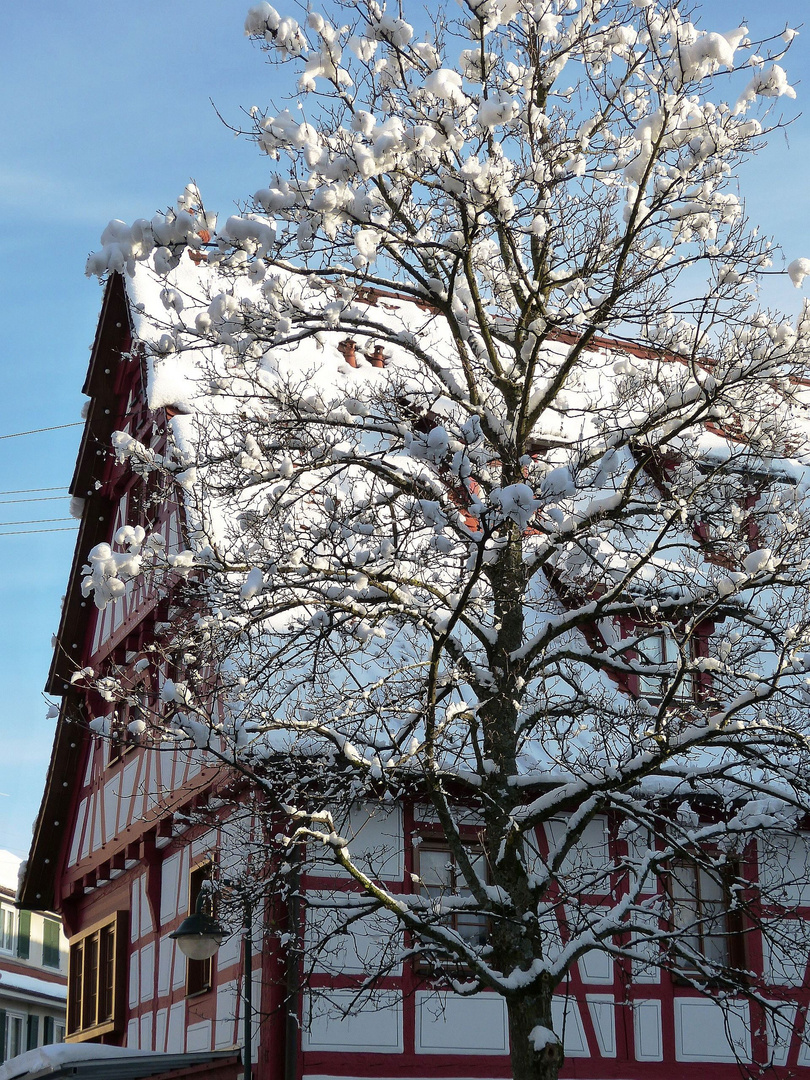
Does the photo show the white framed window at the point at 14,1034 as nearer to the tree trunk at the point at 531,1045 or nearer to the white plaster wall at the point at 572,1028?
the white plaster wall at the point at 572,1028

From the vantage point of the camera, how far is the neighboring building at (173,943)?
12.4m

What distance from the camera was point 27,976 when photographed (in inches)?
1427

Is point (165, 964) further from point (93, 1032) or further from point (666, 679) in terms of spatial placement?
point (666, 679)

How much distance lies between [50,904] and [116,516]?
5.64 metres

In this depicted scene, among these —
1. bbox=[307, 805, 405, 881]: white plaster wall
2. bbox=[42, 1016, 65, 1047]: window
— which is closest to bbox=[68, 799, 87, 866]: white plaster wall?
bbox=[307, 805, 405, 881]: white plaster wall

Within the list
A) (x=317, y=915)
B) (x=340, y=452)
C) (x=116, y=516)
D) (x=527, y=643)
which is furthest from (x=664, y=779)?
(x=116, y=516)

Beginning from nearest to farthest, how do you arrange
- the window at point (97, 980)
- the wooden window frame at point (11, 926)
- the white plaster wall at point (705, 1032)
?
the white plaster wall at point (705, 1032) → the window at point (97, 980) → the wooden window frame at point (11, 926)

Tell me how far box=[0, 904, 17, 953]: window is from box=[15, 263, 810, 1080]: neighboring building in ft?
65.7

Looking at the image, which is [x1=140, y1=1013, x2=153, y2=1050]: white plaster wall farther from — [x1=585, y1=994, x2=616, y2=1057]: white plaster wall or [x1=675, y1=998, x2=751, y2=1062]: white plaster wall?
[x1=675, y1=998, x2=751, y2=1062]: white plaster wall

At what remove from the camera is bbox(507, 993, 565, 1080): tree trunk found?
8383 mm

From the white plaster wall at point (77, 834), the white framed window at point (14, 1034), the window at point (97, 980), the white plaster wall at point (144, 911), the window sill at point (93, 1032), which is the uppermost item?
the white plaster wall at point (77, 834)

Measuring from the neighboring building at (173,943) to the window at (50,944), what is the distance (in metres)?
21.9

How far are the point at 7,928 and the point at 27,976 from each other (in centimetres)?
181

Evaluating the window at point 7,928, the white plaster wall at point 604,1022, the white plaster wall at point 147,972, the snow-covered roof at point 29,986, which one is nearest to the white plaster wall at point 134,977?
the white plaster wall at point 147,972
